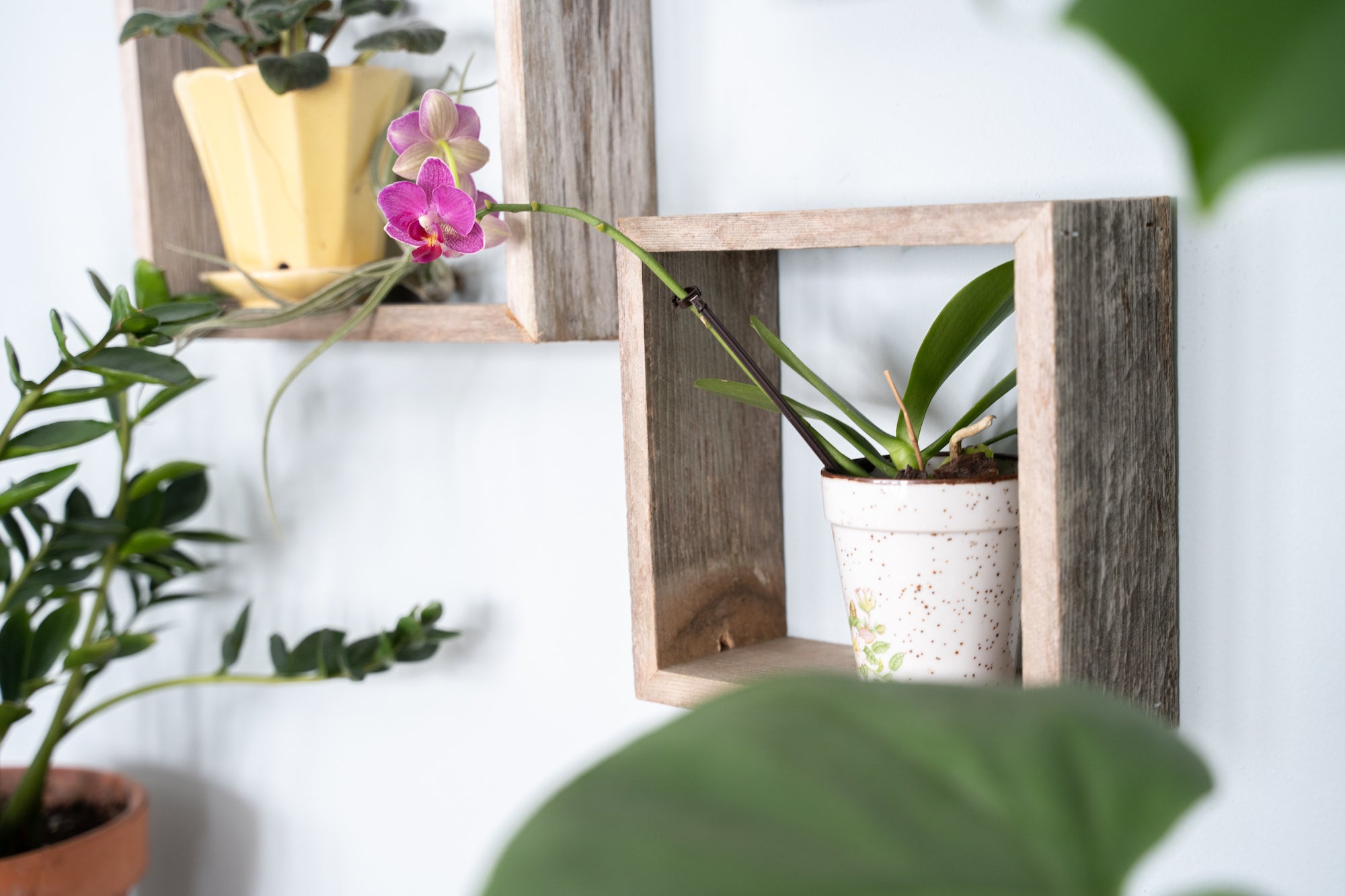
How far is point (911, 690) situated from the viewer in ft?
0.67

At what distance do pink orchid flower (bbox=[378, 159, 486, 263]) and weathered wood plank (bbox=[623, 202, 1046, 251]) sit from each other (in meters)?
0.10

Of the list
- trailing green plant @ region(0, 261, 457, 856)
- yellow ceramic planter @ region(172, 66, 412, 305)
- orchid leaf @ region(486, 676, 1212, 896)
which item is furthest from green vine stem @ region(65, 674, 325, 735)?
orchid leaf @ region(486, 676, 1212, 896)

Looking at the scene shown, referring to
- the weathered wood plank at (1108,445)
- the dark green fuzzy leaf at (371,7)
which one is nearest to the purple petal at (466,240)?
the dark green fuzzy leaf at (371,7)

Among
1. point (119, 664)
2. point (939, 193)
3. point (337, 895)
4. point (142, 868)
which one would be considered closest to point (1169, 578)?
point (939, 193)

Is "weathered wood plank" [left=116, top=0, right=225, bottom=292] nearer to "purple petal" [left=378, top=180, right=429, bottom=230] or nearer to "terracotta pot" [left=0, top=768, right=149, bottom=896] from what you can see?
"purple petal" [left=378, top=180, right=429, bottom=230]

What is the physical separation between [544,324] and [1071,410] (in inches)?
14.2

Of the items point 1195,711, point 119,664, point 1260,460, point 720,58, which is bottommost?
point 119,664

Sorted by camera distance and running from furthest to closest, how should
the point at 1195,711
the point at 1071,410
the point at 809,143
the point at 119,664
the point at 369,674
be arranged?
the point at 119,664 < the point at 369,674 < the point at 809,143 < the point at 1195,711 < the point at 1071,410

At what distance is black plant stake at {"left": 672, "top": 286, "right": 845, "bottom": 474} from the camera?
63cm

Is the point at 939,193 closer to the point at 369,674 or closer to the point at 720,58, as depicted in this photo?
the point at 720,58

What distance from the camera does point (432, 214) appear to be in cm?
70

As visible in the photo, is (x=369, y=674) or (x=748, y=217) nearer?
(x=748, y=217)

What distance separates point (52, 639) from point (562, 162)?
2.21 feet

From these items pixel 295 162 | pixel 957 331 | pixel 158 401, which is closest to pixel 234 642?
pixel 158 401
